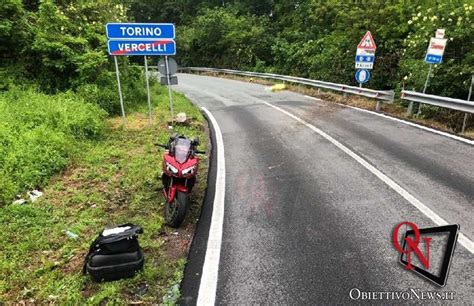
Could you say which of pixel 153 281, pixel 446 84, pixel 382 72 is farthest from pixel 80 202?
pixel 382 72

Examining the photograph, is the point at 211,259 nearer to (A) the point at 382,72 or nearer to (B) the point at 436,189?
(B) the point at 436,189

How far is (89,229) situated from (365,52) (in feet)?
41.9

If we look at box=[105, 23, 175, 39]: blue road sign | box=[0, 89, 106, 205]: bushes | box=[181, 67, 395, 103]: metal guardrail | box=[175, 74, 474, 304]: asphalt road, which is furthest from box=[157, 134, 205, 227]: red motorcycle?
box=[181, 67, 395, 103]: metal guardrail

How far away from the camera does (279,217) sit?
5.73 meters

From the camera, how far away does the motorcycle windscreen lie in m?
5.71

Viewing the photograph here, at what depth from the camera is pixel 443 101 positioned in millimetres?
10891

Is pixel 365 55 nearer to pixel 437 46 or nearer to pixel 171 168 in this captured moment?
pixel 437 46

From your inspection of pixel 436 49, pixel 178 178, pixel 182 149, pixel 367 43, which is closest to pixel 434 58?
pixel 436 49

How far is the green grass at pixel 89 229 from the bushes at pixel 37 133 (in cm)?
32

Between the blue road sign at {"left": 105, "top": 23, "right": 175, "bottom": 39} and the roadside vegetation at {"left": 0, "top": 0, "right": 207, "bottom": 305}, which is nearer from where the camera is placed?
the roadside vegetation at {"left": 0, "top": 0, "right": 207, "bottom": 305}

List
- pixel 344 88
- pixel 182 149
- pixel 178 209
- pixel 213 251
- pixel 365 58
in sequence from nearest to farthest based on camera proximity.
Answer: pixel 213 251 → pixel 178 209 → pixel 182 149 → pixel 365 58 → pixel 344 88

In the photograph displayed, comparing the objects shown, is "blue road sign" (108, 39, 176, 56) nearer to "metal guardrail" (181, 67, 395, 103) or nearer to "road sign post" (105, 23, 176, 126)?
"road sign post" (105, 23, 176, 126)

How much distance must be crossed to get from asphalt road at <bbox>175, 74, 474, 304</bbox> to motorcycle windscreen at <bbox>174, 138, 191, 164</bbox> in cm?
115

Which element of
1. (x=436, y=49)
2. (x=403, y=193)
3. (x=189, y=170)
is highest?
(x=436, y=49)
